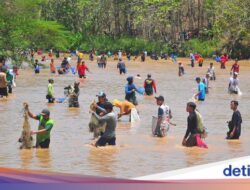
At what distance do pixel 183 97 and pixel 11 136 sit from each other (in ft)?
48.1

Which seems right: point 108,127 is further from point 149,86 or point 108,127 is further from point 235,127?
point 149,86

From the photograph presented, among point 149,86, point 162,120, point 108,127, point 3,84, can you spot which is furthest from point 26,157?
point 149,86

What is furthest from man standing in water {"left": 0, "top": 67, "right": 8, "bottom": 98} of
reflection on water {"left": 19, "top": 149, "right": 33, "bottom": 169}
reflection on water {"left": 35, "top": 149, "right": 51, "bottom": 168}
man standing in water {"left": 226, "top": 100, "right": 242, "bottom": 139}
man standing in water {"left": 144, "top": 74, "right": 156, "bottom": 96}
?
reflection on water {"left": 35, "top": 149, "right": 51, "bottom": 168}

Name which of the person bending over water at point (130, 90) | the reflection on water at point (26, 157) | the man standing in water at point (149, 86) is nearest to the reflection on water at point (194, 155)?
the reflection on water at point (26, 157)

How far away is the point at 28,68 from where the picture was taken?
173ft

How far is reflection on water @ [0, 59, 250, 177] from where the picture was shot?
16219 mm

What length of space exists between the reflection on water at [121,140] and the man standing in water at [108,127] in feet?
0.63

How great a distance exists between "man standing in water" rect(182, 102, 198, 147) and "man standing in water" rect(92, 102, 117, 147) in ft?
5.78

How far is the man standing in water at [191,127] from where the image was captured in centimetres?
1822

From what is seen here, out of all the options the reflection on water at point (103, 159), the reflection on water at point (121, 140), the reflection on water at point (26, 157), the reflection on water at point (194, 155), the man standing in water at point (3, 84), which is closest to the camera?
the reflection on water at point (103, 159)

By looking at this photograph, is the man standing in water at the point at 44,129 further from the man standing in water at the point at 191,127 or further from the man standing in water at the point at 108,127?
the man standing in water at the point at 191,127

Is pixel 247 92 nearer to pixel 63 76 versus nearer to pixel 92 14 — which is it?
pixel 63 76

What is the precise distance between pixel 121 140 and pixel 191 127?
237 centimetres

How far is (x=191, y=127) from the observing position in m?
18.4
